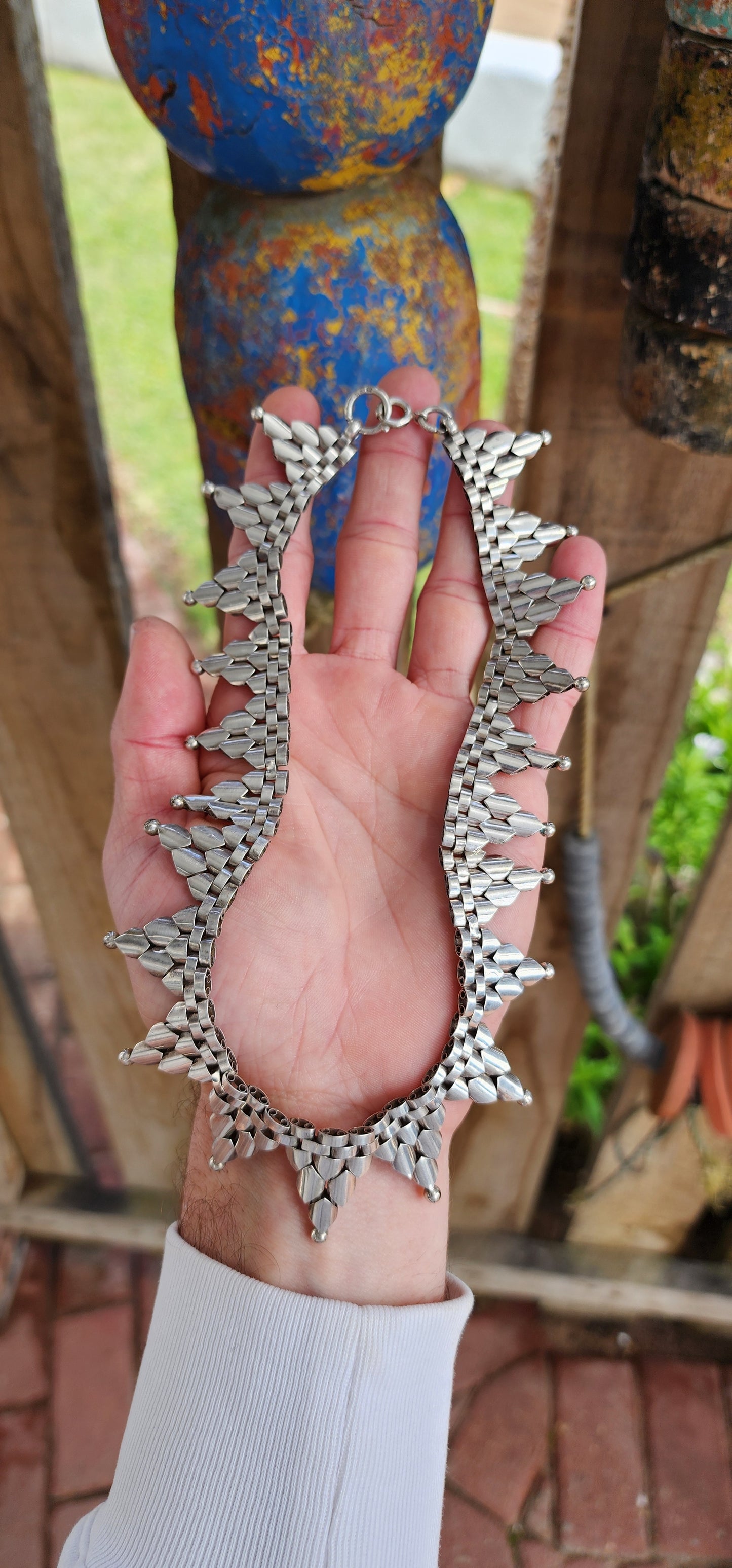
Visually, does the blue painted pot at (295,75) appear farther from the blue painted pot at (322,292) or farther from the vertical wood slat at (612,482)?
the vertical wood slat at (612,482)

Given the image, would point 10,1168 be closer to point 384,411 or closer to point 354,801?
point 354,801

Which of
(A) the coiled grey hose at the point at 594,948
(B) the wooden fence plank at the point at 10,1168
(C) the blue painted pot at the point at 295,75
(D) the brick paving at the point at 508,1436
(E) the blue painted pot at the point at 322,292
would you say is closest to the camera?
(C) the blue painted pot at the point at 295,75

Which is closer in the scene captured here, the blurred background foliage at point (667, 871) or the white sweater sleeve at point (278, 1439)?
the white sweater sleeve at point (278, 1439)

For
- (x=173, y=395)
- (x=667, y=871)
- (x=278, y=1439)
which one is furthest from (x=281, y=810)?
(x=173, y=395)

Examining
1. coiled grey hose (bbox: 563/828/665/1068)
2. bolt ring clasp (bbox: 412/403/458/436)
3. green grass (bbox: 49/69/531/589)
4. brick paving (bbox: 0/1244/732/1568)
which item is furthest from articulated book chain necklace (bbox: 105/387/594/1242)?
green grass (bbox: 49/69/531/589)

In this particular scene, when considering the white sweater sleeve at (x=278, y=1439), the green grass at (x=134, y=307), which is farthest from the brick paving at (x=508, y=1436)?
the green grass at (x=134, y=307)

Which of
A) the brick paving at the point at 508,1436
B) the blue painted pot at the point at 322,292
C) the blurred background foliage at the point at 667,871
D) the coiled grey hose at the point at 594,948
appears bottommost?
the brick paving at the point at 508,1436

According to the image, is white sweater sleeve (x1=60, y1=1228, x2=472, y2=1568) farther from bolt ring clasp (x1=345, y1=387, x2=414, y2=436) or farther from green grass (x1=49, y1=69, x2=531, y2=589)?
green grass (x1=49, y1=69, x2=531, y2=589)
